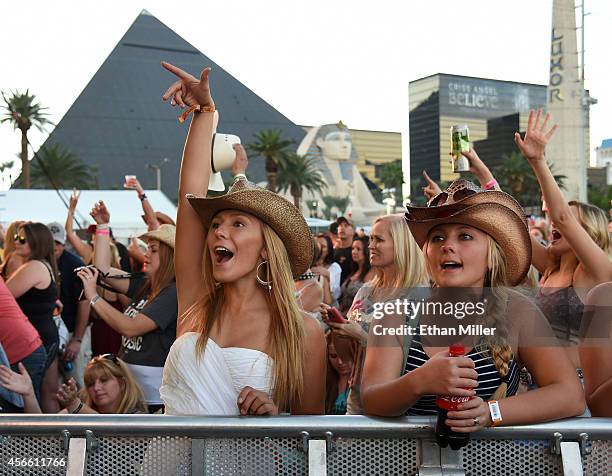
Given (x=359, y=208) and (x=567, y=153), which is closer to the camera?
(x=567, y=153)

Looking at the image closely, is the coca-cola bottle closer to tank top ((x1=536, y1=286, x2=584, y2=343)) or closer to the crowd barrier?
the crowd barrier

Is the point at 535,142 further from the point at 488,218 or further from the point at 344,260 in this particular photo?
the point at 344,260

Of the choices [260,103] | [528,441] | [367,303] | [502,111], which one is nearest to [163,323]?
[367,303]

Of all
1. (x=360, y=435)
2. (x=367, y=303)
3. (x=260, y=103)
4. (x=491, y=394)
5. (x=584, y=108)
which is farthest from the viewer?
(x=260, y=103)

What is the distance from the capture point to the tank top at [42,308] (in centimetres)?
471

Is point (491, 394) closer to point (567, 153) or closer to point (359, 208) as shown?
point (567, 153)

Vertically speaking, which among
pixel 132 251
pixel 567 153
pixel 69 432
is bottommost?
pixel 69 432

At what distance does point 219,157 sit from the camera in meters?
2.49

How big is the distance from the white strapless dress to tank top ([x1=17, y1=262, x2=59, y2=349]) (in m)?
2.93

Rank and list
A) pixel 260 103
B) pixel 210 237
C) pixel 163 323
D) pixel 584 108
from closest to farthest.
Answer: pixel 210 237 → pixel 163 323 → pixel 584 108 → pixel 260 103

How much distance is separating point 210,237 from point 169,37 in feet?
Answer: 257

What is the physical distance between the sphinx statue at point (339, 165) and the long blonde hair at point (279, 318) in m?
93.3

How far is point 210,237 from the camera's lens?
225 cm

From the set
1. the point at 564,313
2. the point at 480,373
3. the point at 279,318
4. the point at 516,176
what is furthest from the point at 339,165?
the point at 480,373
